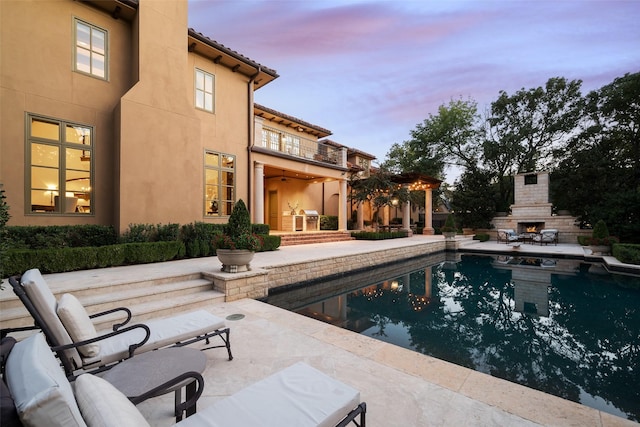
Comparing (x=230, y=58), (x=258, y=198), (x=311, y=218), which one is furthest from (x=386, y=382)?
(x=311, y=218)

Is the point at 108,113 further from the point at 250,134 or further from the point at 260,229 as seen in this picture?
the point at 260,229

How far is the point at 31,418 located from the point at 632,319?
815cm

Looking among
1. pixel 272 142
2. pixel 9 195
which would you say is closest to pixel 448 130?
pixel 272 142

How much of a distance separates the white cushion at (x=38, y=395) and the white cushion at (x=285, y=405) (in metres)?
0.72

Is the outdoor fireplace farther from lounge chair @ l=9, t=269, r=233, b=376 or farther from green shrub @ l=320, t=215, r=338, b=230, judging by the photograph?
lounge chair @ l=9, t=269, r=233, b=376

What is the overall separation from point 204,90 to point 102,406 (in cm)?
1124

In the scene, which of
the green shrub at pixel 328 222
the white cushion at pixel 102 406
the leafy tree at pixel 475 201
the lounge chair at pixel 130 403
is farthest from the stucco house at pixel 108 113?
the leafy tree at pixel 475 201

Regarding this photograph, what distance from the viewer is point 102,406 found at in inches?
45.5

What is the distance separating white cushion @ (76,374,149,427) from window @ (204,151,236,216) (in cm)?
957

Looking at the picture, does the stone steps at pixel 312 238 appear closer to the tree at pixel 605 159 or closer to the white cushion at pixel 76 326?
the white cushion at pixel 76 326

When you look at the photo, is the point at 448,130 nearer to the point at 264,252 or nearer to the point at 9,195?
the point at 264,252

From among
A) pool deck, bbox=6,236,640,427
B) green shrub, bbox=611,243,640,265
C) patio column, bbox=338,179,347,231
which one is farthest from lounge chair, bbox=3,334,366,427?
patio column, bbox=338,179,347,231

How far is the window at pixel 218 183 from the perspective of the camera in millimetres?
10438

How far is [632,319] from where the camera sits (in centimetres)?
529
